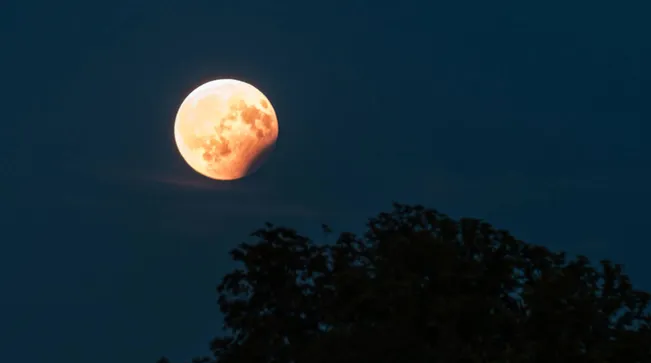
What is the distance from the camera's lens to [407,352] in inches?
944

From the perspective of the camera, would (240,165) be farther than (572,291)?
Yes

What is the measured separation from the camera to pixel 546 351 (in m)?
24.7

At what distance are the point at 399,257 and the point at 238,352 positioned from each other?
14.5 ft

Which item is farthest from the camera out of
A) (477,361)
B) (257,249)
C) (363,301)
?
(257,249)

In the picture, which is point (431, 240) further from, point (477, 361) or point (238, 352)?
point (238, 352)

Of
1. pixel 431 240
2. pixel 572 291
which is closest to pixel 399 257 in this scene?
pixel 431 240

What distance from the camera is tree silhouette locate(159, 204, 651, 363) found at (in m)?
24.1

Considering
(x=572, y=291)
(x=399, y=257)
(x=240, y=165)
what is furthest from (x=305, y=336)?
(x=240, y=165)

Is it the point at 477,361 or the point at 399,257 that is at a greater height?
the point at 399,257

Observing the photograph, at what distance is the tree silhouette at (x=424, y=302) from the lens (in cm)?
2406

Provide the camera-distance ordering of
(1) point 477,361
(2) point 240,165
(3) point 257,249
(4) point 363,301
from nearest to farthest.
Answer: (1) point 477,361, (4) point 363,301, (3) point 257,249, (2) point 240,165

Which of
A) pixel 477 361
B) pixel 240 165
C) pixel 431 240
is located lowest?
pixel 477 361

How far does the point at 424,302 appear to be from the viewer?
2458cm

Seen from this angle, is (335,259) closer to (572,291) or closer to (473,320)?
(473,320)
